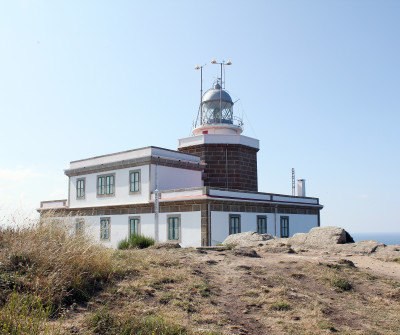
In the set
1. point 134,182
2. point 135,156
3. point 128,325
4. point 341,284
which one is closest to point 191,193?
point 134,182

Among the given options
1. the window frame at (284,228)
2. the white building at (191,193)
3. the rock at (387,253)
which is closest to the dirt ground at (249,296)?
the rock at (387,253)

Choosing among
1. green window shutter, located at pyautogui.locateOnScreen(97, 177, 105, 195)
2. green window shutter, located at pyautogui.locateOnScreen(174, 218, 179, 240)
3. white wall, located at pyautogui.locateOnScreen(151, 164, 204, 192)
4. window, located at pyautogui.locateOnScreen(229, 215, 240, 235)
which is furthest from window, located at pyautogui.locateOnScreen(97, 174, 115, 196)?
window, located at pyautogui.locateOnScreen(229, 215, 240, 235)

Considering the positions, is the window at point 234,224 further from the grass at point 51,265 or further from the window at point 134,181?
the grass at point 51,265

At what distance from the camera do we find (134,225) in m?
25.2

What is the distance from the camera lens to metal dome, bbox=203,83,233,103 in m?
32.5

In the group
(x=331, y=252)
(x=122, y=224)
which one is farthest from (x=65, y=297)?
(x=122, y=224)

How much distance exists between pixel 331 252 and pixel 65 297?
35.9 feet

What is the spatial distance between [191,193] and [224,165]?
22.6 ft

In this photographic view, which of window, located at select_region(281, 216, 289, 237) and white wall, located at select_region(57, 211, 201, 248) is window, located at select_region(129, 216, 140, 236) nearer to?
white wall, located at select_region(57, 211, 201, 248)

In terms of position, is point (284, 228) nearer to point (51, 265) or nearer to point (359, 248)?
point (359, 248)

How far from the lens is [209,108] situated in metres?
32.8

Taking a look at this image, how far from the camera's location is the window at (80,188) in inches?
1166

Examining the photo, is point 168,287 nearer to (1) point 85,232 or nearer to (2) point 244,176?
(1) point 85,232

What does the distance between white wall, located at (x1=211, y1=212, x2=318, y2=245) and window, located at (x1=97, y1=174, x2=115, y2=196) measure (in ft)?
26.7
